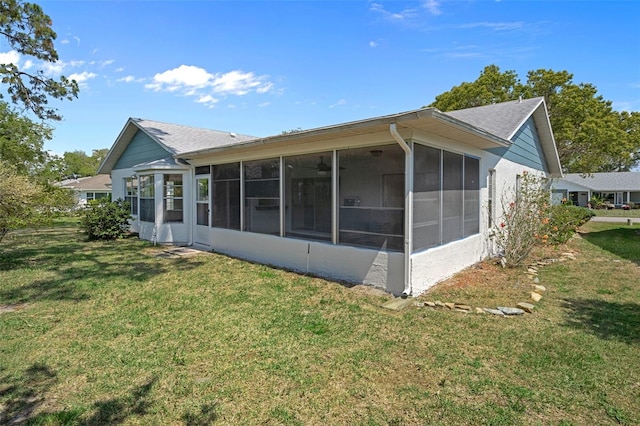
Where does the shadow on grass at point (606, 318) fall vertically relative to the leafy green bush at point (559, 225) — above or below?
below

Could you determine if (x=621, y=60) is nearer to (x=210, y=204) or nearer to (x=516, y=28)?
(x=516, y=28)

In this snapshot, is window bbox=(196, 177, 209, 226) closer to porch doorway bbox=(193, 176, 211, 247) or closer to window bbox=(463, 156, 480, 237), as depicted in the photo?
porch doorway bbox=(193, 176, 211, 247)

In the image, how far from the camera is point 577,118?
70.9ft

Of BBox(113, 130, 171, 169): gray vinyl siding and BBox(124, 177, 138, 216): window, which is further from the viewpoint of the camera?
BBox(124, 177, 138, 216): window

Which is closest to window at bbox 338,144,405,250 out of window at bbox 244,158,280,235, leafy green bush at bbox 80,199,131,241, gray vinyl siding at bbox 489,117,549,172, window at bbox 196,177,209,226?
window at bbox 244,158,280,235

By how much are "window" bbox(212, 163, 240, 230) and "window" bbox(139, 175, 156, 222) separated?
3.28 metres

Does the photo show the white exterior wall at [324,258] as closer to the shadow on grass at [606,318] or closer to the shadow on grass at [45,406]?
the shadow on grass at [606,318]

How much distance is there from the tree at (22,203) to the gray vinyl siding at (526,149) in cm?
1079

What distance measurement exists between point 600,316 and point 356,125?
4.44 meters

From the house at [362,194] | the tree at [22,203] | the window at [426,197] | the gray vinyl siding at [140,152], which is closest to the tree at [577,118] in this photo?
the house at [362,194]

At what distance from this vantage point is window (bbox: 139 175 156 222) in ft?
39.5

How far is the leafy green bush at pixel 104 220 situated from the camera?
40.7 ft

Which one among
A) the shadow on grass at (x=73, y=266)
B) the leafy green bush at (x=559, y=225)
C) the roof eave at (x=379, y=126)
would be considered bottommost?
the shadow on grass at (x=73, y=266)

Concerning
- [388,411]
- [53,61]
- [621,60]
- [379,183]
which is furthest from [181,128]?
[621,60]
